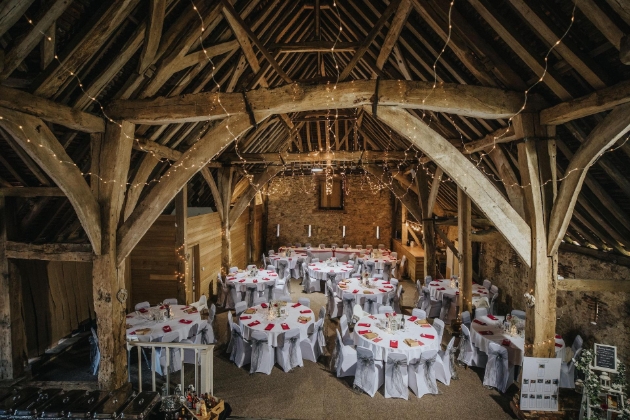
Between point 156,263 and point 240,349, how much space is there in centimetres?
355

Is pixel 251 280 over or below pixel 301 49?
below

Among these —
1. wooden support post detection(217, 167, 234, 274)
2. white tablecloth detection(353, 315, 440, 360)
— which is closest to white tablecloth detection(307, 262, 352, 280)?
wooden support post detection(217, 167, 234, 274)

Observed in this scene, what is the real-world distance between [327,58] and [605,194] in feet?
20.0

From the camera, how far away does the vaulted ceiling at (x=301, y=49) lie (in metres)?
3.22

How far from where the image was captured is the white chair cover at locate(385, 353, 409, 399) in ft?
16.7

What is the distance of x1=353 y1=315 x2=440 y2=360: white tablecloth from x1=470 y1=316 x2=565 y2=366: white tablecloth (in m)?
0.82

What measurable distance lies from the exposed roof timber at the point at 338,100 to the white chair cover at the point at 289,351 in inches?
149

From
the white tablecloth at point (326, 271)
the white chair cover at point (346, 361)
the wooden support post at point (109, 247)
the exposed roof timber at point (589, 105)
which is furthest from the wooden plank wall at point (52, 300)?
the exposed roof timber at point (589, 105)

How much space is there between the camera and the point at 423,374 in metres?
5.24

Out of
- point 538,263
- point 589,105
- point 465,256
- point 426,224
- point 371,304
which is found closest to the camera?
point 589,105

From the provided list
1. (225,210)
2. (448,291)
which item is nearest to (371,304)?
(448,291)

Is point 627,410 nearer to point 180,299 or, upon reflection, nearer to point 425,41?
point 425,41

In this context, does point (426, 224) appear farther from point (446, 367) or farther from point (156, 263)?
point (156, 263)

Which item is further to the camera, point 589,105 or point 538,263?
point 538,263
